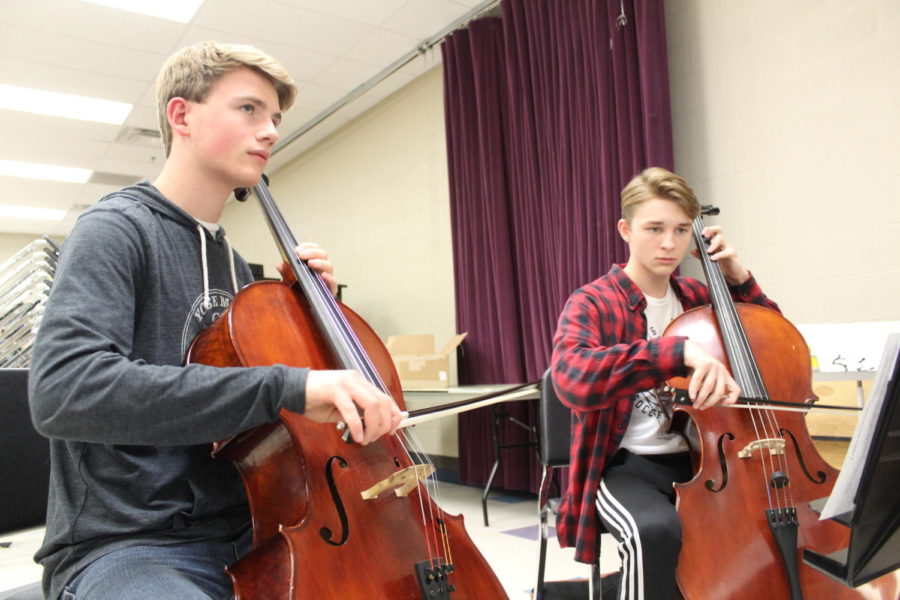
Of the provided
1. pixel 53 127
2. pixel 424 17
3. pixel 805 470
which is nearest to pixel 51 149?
pixel 53 127

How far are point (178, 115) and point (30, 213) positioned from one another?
25.0 feet

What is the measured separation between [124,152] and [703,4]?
480 cm

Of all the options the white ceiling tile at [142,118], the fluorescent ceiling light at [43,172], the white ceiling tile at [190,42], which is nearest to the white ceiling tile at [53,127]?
the white ceiling tile at [190,42]

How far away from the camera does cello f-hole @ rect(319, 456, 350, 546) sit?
2.89ft

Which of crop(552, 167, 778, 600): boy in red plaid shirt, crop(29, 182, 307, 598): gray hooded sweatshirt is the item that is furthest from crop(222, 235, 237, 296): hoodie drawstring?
crop(552, 167, 778, 600): boy in red plaid shirt

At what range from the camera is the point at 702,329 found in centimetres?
154

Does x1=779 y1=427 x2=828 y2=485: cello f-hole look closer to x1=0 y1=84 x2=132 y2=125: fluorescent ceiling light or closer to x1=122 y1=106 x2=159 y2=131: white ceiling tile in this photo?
x1=122 y1=106 x2=159 y2=131: white ceiling tile

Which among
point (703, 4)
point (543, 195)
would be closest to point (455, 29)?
point (543, 195)

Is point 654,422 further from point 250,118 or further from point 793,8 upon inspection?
point 793,8

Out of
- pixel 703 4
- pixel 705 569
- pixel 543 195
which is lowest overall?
pixel 705 569

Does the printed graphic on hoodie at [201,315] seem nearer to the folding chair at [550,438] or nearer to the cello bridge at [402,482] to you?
the cello bridge at [402,482]

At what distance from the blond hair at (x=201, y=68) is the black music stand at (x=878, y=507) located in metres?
1.01

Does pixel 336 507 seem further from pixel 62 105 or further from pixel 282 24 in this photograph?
pixel 62 105

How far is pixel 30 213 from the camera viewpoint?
7.45 m
